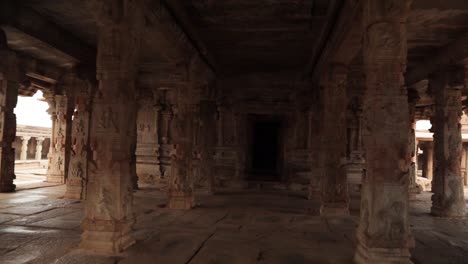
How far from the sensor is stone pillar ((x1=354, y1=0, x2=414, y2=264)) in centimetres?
409

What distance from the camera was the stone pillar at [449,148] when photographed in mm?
8380

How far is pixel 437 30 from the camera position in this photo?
7.20 meters

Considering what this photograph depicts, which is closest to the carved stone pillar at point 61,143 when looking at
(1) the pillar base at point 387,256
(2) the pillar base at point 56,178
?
(2) the pillar base at point 56,178

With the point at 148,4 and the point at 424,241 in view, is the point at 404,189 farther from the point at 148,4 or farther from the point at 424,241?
the point at 148,4

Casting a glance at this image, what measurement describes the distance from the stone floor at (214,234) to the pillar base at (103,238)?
14 cm

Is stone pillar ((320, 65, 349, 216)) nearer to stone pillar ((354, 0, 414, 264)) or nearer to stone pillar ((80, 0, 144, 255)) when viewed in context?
stone pillar ((354, 0, 414, 264))

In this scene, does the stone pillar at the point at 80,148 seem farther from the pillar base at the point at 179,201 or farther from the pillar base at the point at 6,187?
the pillar base at the point at 179,201

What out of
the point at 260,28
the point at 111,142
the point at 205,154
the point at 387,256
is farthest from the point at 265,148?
the point at 387,256

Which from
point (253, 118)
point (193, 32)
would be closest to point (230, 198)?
point (253, 118)

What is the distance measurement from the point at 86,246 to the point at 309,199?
7.50m

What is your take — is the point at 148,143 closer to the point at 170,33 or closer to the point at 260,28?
the point at 170,33

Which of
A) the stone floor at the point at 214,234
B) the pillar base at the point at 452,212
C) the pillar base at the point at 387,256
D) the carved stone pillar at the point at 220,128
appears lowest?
the stone floor at the point at 214,234

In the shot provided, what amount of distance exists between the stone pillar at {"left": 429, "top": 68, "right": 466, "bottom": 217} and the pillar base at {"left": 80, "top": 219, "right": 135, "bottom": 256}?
7.91 metres

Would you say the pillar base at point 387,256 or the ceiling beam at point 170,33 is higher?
the ceiling beam at point 170,33
